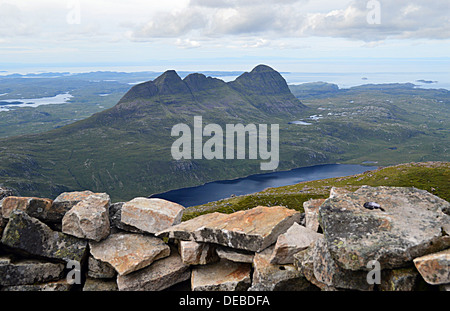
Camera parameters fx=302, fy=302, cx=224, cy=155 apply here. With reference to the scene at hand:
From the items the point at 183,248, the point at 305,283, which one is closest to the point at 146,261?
the point at 183,248

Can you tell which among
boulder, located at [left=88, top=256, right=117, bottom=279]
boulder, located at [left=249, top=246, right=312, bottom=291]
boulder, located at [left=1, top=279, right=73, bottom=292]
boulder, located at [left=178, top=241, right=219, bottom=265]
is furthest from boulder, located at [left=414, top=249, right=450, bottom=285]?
boulder, located at [left=1, top=279, right=73, bottom=292]

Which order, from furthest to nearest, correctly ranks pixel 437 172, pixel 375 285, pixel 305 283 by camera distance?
pixel 437 172, pixel 305 283, pixel 375 285

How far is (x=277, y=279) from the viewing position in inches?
574

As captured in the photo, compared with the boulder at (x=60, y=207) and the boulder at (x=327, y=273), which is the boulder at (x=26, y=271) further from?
the boulder at (x=327, y=273)

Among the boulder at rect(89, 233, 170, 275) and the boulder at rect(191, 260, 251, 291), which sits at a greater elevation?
the boulder at rect(89, 233, 170, 275)

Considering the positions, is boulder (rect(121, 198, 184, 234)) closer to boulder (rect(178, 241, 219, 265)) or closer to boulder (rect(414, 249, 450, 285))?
boulder (rect(178, 241, 219, 265))

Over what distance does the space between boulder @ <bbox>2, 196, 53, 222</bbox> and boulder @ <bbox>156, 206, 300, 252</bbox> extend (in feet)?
24.1

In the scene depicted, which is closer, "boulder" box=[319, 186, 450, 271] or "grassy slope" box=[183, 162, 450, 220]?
"boulder" box=[319, 186, 450, 271]

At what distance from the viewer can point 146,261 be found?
660 inches

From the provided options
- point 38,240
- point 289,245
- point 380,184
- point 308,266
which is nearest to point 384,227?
point 308,266

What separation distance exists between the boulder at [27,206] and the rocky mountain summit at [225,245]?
53 mm

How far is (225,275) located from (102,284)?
22.4 feet

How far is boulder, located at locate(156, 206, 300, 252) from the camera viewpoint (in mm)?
16359

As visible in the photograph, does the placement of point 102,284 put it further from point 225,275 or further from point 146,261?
point 225,275
